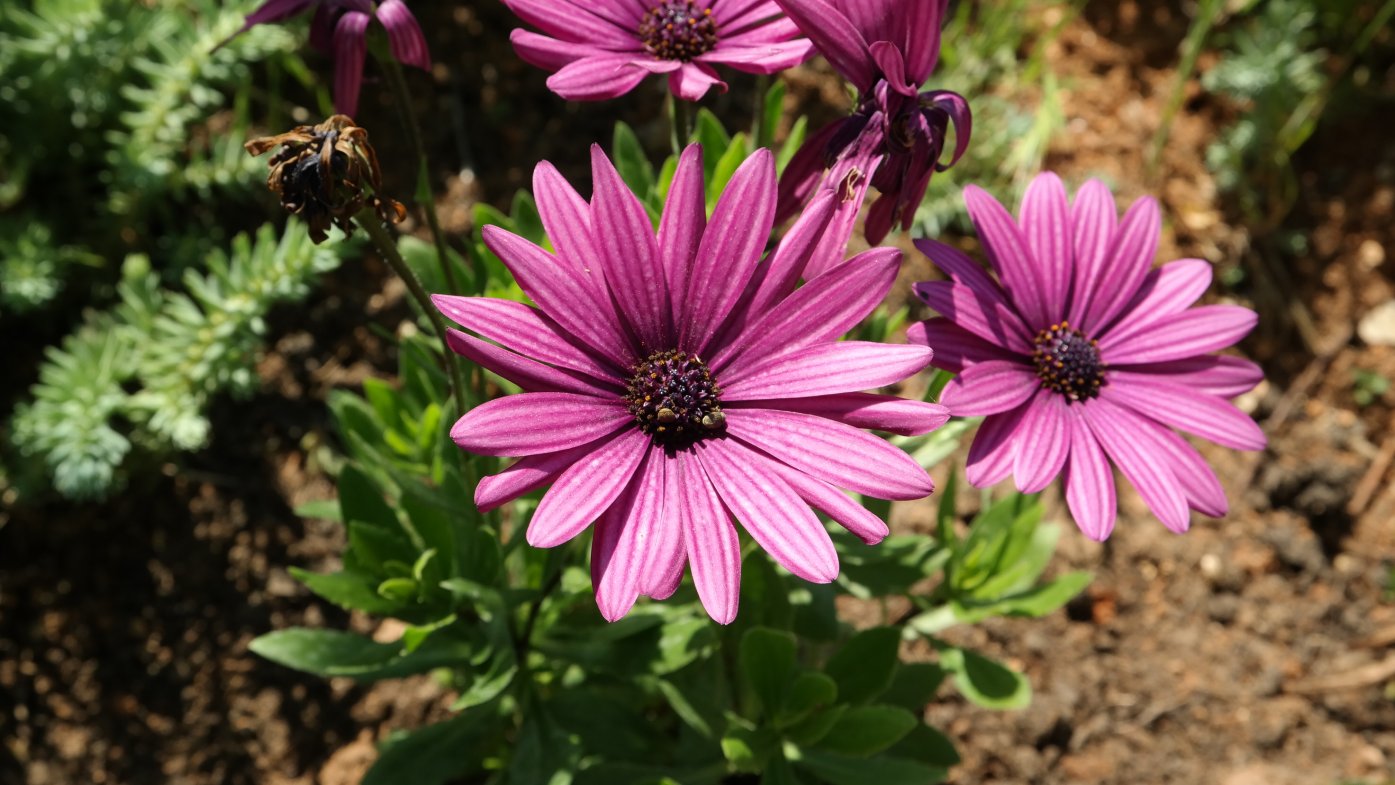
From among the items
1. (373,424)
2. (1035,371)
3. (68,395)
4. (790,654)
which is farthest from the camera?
(68,395)

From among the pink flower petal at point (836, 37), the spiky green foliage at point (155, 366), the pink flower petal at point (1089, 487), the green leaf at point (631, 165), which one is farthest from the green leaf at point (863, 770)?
the spiky green foliage at point (155, 366)

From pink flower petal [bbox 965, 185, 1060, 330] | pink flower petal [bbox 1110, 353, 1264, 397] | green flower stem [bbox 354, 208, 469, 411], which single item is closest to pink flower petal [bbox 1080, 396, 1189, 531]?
pink flower petal [bbox 1110, 353, 1264, 397]

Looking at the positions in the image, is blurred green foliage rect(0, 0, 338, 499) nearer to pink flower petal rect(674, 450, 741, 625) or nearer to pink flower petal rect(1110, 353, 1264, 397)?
pink flower petal rect(674, 450, 741, 625)

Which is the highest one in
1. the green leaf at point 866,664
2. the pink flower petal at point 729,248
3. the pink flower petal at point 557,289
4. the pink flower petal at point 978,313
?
the pink flower petal at point 978,313

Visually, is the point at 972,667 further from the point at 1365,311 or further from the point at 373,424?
the point at 1365,311

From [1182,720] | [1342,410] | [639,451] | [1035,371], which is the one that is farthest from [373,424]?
[1342,410]

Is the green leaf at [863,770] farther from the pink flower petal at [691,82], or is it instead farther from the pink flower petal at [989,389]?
the pink flower petal at [691,82]
